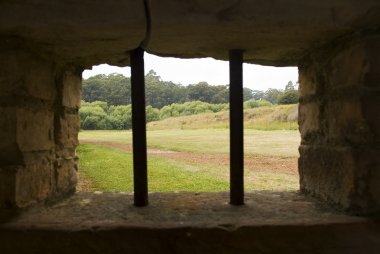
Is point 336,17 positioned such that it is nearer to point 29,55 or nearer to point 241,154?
point 241,154

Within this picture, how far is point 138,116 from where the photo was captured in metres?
1.48

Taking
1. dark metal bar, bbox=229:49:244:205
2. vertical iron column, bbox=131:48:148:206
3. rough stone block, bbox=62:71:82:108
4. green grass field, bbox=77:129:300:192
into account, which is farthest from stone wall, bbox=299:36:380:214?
green grass field, bbox=77:129:300:192

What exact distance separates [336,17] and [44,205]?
1.32 metres

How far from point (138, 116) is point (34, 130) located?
1.35ft

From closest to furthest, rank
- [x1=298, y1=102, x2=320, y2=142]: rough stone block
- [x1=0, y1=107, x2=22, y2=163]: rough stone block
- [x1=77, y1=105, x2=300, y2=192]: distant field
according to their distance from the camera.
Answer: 1. [x1=0, y1=107, x2=22, y2=163]: rough stone block
2. [x1=298, y1=102, x2=320, y2=142]: rough stone block
3. [x1=77, y1=105, x2=300, y2=192]: distant field

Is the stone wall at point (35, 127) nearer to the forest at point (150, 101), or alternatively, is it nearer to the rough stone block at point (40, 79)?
the rough stone block at point (40, 79)

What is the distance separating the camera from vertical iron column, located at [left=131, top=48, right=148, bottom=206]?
1478 mm

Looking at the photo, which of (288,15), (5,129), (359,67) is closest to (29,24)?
(5,129)

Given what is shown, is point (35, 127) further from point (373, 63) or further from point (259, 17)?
point (373, 63)

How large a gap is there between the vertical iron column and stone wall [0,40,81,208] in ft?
1.26

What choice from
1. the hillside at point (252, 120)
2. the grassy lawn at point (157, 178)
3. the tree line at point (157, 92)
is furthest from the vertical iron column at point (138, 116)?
the tree line at point (157, 92)

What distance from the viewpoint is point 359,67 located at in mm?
1269

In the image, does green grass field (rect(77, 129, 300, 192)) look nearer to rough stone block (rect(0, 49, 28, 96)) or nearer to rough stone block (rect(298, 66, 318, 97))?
rough stone block (rect(298, 66, 318, 97))

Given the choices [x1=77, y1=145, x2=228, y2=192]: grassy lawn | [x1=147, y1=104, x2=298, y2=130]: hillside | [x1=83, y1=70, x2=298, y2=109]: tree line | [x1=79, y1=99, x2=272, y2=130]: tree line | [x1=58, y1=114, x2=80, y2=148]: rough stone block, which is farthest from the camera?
[x1=83, y1=70, x2=298, y2=109]: tree line
